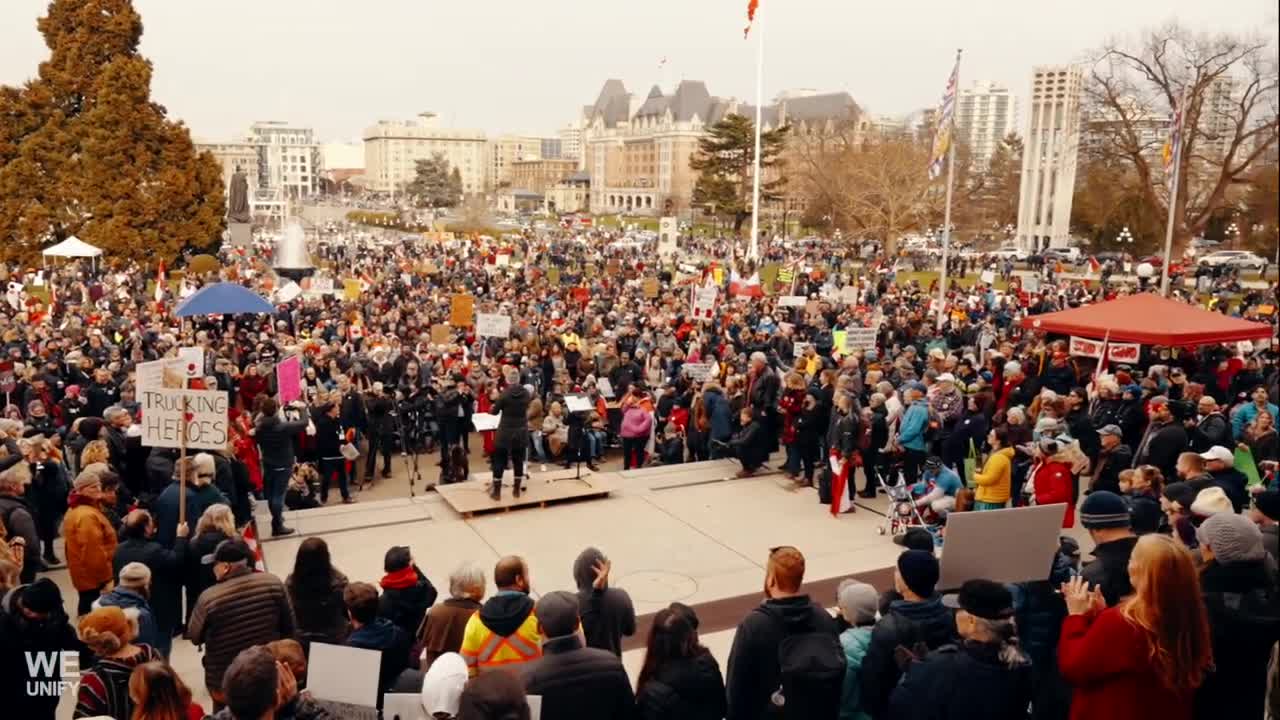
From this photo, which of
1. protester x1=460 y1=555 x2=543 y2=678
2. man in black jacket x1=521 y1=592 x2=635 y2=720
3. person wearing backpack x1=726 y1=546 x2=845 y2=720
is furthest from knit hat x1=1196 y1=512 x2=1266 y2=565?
protester x1=460 y1=555 x2=543 y2=678

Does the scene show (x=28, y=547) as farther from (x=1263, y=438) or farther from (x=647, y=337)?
(x=647, y=337)

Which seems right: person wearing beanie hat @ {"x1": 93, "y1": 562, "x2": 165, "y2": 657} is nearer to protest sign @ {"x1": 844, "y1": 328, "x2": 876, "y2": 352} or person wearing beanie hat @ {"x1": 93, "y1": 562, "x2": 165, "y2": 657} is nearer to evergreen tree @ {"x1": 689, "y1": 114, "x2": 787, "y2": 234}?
protest sign @ {"x1": 844, "y1": 328, "x2": 876, "y2": 352}

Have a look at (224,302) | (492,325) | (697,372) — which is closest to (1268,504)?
(697,372)

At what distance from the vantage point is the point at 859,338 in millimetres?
15344

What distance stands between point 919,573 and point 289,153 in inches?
7778

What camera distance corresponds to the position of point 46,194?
34.9 metres

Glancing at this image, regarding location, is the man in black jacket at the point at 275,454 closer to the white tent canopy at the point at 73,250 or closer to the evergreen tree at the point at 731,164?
the white tent canopy at the point at 73,250

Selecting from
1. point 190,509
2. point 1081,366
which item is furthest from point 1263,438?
point 190,509

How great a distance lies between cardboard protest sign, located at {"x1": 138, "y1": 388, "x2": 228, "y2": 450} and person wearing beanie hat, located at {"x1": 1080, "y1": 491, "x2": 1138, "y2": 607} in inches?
255

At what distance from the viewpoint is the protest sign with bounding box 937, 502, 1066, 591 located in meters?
4.83

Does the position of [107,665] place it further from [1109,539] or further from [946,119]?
[946,119]

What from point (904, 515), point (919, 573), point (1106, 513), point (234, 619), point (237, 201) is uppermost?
point (237, 201)

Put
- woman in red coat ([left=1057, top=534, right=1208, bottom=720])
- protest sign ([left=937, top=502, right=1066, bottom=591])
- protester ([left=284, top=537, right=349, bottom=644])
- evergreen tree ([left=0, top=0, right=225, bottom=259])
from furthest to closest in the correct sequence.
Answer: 1. evergreen tree ([left=0, top=0, right=225, bottom=259])
2. protester ([left=284, top=537, right=349, bottom=644])
3. protest sign ([left=937, top=502, right=1066, bottom=591])
4. woman in red coat ([left=1057, top=534, right=1208, bottom=720])

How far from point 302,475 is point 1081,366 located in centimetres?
1180
